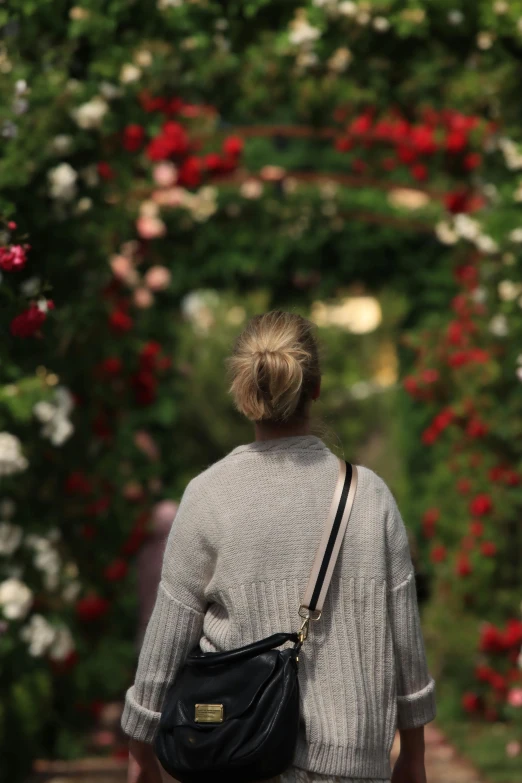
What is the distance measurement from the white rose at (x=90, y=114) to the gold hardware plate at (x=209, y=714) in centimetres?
278

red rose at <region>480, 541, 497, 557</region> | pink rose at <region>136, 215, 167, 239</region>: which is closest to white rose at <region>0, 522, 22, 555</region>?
pink rose at <region>136, 215, 167, 239</region>

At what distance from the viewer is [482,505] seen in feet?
21.8

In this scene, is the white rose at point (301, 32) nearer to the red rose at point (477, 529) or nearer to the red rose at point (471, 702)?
the red rose at point (477, 529)

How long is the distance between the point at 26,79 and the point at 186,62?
1.05m

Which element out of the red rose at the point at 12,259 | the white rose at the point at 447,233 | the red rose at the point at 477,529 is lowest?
the red rose at the point at 477,529

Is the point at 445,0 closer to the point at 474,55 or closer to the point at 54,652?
the point at 474,55

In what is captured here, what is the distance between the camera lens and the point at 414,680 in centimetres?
224

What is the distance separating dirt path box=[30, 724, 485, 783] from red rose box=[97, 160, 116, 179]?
293 cm

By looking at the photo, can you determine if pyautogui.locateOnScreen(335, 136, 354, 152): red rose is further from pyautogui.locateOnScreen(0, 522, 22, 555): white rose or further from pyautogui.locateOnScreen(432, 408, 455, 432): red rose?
pyautogui.locateOnScreen(0, 522, 22, 555): white rose

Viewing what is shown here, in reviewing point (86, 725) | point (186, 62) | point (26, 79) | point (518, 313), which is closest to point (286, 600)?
point (26, 79)

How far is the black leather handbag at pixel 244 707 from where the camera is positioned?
6.64 ft

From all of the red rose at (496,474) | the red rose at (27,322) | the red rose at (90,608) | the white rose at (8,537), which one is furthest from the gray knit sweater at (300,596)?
the red rose at (496,474)

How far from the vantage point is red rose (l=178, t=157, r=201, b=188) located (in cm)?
663

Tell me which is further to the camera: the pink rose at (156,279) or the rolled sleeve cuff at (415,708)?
the pink rose at (156,279)
